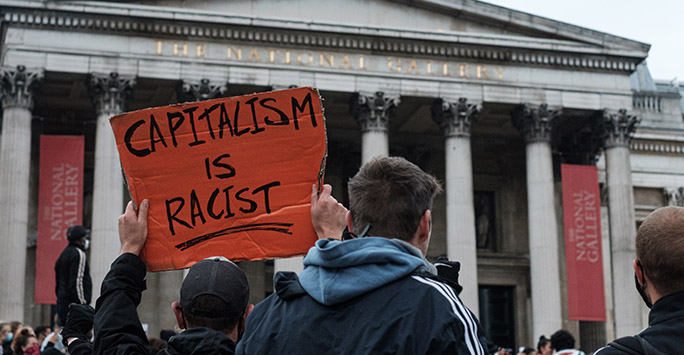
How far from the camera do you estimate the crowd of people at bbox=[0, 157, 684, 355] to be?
3375mm

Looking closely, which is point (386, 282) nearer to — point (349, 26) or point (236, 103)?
point (236, 103)

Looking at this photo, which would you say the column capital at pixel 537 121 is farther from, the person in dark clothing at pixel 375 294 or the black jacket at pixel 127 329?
the person in dark clothing at pixel 375 294

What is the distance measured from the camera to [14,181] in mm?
27672

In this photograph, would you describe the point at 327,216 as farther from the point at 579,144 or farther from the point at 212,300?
the point at 579,144

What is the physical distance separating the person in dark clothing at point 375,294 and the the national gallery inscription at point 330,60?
86.9ft

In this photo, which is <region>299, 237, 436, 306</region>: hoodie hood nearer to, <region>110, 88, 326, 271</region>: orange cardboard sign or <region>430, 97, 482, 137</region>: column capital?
<region>110, 88, 326, 271</region>: orange cardboard sign

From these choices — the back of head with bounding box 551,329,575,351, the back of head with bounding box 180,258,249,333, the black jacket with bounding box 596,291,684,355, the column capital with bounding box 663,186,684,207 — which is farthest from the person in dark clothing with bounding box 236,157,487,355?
the column capital with bounding box 663,186,684,207

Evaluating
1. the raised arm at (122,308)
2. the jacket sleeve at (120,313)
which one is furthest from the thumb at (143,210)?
the jacket sleeve at (120,313)

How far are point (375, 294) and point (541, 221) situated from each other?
28585 millimetres

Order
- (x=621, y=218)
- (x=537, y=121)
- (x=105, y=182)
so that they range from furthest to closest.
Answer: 1. (x=537, y=121)
2. (x=621, y=218)
3. (x=105, y=182)

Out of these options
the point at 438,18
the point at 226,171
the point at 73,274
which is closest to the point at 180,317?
the point at 226,171

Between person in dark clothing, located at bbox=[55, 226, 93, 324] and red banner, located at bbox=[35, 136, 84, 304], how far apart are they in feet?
47.1

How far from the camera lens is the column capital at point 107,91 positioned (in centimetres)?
2850

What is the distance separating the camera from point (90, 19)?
28750 mm
